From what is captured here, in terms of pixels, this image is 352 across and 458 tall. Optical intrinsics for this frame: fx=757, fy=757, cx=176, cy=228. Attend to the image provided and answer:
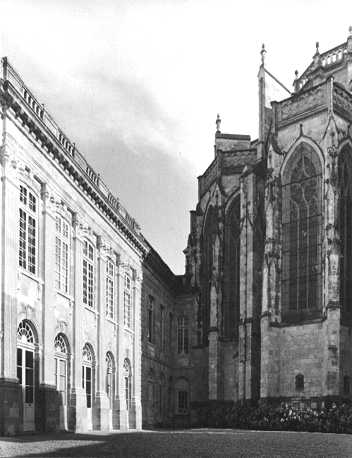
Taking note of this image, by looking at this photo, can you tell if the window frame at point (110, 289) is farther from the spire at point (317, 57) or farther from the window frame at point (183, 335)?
the spire at point (317, 57)

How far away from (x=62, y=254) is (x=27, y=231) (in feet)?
10.3

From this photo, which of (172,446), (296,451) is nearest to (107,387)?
(172,446)

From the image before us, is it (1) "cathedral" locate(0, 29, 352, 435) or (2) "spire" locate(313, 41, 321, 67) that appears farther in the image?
(2) "spire" locate(313, 41, 321, 67)

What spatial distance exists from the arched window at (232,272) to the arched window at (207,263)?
0.97 m

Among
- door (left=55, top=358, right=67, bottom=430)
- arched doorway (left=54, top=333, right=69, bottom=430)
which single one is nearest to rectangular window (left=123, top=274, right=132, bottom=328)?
arched doorway (left=54, top=333, right=69, bottom=430)

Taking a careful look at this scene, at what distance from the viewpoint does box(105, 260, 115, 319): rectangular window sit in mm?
29031

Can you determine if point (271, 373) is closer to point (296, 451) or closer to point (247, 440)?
point (247, 440)

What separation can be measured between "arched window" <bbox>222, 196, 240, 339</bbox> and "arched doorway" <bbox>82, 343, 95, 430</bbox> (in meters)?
14.6

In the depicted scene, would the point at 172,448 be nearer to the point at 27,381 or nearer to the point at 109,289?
the point at 27,381

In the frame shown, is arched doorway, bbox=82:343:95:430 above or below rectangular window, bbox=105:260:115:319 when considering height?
below

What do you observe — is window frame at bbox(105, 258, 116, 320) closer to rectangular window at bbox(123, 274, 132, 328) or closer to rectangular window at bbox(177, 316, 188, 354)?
rectangular window at bbox(123, 274, 132, 328)

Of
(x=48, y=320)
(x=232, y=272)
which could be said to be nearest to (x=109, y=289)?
(x=48, y=320)

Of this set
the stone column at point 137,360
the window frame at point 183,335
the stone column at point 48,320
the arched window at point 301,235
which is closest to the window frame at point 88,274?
the stone column at point 48,320

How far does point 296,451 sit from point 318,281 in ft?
61.7
